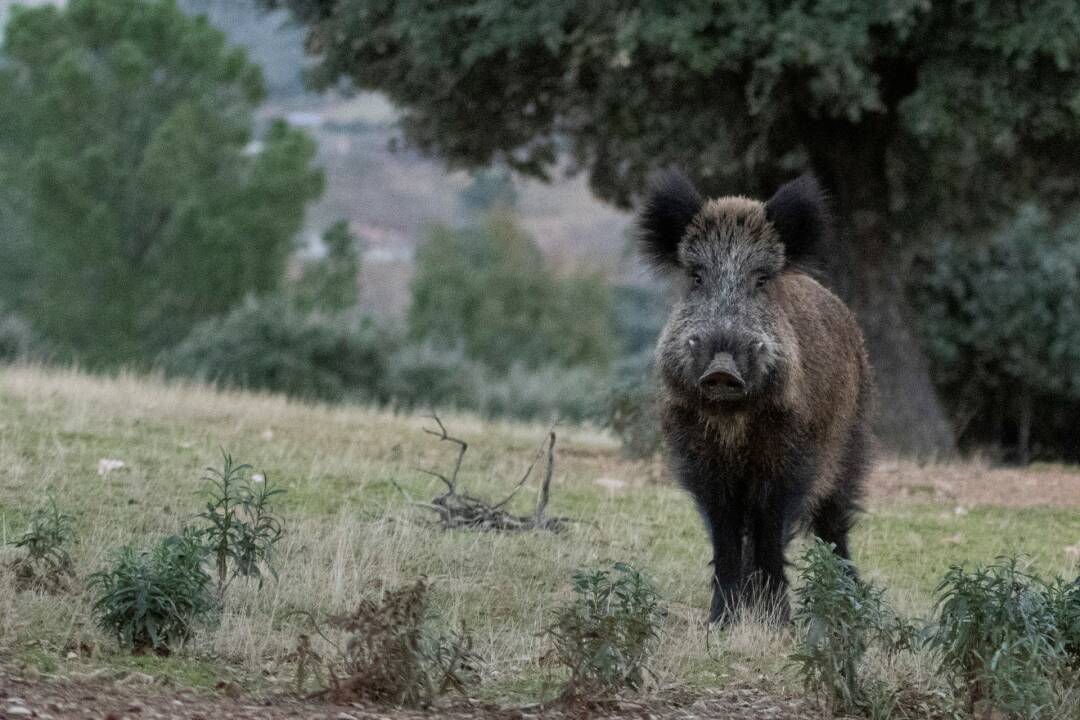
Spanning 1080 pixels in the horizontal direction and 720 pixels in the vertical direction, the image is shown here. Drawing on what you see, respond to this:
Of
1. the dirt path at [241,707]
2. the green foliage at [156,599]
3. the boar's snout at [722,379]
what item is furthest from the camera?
the boar's snout at [722,379]

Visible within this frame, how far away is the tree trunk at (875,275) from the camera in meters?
21.9

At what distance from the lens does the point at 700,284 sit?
9.52m

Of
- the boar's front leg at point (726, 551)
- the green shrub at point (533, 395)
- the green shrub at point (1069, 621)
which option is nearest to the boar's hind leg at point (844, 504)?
the boar's front leg at point (726, 551)

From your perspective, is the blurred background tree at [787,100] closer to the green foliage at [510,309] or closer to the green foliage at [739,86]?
the green foliage at [739,86]

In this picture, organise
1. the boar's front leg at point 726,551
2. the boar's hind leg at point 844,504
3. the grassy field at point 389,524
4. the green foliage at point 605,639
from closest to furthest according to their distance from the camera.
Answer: the green foliage at point 605,639
the grassy field at point 389,524
the boar's front leg at point 726,551
the boar's hind leg at point 844,504

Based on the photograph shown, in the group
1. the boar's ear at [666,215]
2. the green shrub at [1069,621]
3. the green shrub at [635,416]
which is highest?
the boar's ear at [666,215]

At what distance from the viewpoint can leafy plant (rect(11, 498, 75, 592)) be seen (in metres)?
8.34

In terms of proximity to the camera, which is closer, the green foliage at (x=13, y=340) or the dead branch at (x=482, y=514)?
the dead branch at (x=482, y=514)

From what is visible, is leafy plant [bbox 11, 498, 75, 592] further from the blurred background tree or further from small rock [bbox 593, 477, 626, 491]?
the blurred background tree

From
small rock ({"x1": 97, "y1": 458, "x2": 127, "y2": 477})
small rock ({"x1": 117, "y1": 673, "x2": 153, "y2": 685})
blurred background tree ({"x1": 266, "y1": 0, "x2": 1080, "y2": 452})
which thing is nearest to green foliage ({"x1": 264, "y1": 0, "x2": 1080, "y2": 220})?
blurred background tree ({"x1": 266, "y1": 0, "x2": 1080, "y2": 452})

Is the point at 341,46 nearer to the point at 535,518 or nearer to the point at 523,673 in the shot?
the point at 535,518

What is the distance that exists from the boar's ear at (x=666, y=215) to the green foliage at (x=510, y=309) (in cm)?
5672

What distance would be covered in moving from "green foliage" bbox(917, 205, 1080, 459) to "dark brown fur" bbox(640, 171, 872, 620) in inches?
865

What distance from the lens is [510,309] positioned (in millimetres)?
71250
